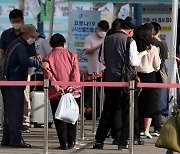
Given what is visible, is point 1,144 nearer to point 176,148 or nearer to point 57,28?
point 176,148

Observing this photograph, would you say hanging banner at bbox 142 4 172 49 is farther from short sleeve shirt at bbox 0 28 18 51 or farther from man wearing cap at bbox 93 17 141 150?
man wearing cap at bbox 93 17 141 150

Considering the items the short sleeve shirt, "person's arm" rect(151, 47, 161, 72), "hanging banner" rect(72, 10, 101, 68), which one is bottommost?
"person's arm" rect(151, 47, 161, 72)

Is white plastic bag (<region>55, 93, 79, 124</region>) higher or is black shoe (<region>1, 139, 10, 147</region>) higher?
white plastic bag (<region>55, 93, 79, 124</region>)

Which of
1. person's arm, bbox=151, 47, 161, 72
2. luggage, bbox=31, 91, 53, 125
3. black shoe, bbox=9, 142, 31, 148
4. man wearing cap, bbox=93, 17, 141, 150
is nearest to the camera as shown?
man wearing cap, bbox=93, 17, 141, 150

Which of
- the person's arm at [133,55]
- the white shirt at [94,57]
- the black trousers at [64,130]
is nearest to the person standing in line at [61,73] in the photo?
the black trousers at [64,130]

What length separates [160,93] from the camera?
11672 millimetres

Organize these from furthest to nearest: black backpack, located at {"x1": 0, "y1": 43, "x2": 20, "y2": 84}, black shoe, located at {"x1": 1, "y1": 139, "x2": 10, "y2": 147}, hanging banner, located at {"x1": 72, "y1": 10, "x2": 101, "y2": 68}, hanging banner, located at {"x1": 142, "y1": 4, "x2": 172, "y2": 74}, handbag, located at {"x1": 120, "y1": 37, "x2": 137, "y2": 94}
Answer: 1. hanging banner, located at {"x1": 142, "y1": 4, "x2": 172, "y2": 74}
2. hanging banner, located at {"x1": 72, "y1": 10, "x2": 101, "y2": 68}
3. black shoe, located at {"x1": 1, "y1": 139, "x2": 10, "y2": 147}
4. black backpack, located at {"x1": 0, "y1": 43, "x2": 20, "y2": 84}
5. handbag, located at {"x1": 120, "y1": 37, "x2": 137, "y2": 94}

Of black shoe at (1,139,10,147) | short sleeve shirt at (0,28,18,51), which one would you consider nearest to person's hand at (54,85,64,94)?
black shoe at (1,139,10,147)

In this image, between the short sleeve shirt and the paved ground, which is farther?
the short sleeve shirt

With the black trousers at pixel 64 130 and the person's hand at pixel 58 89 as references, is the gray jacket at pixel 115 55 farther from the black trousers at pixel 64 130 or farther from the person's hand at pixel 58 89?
the black trousers at pixel 64 130

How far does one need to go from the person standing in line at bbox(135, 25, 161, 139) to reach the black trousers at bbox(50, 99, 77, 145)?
159cm

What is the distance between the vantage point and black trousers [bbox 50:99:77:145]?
10.1m

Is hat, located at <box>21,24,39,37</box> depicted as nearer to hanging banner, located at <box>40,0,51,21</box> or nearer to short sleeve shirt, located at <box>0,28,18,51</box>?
short sleeve shirt, located at <box>0,28,18,51</box>

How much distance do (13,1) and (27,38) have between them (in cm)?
1425
